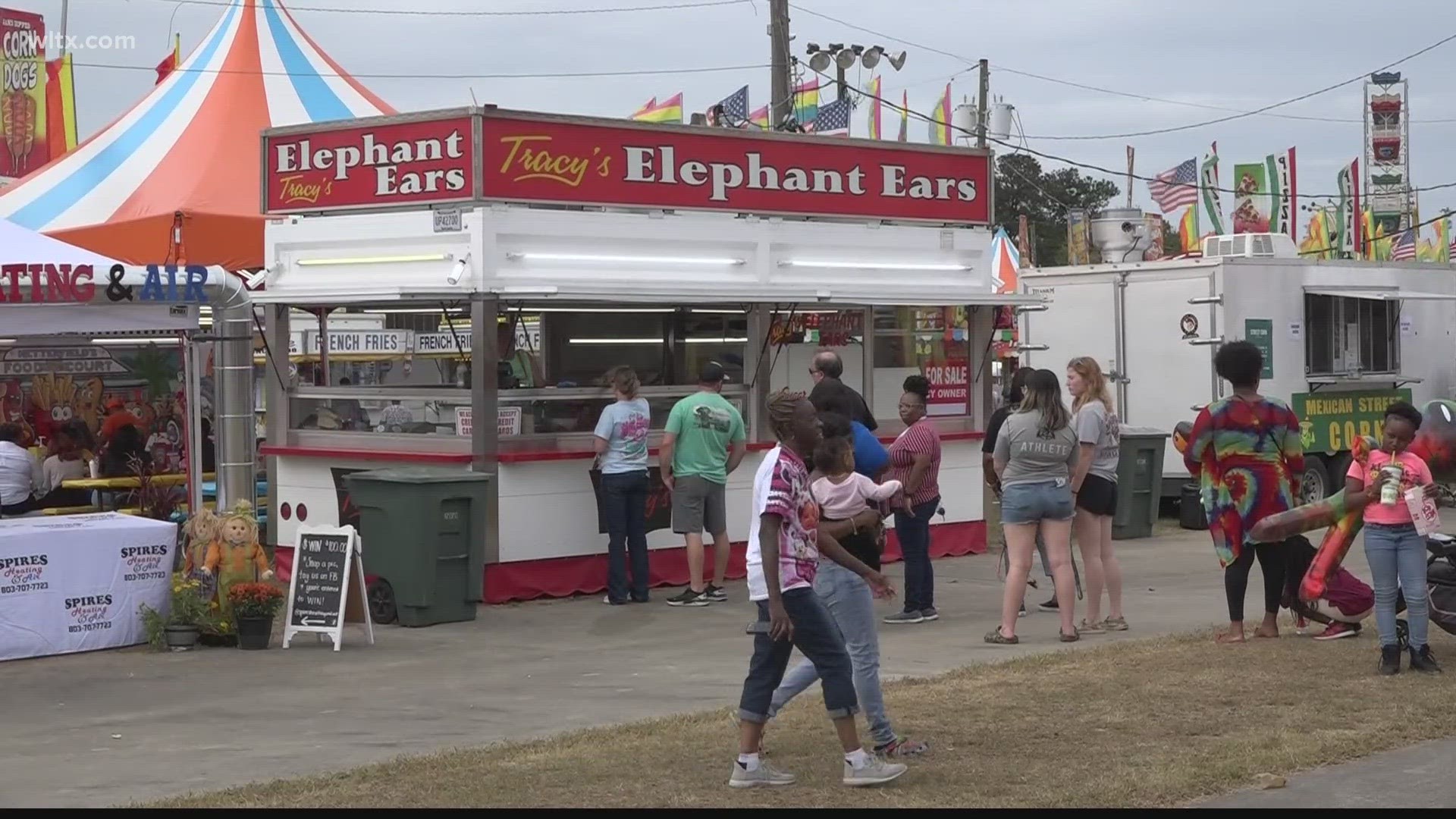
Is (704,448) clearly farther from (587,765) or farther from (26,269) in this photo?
(587,765)

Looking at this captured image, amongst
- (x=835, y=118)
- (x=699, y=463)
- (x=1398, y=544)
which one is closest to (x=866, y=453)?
(x=1398, y=544)

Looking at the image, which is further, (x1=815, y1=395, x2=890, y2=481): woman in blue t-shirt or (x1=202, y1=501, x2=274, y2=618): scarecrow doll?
(x1=202, y1=501, x2=274, y2=618): scarecrow doll

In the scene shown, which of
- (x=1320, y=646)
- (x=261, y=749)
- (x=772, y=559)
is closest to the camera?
(x=772, y=559)

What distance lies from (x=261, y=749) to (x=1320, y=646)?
6.05 metres

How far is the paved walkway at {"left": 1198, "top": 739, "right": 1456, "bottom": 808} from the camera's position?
6.91 meters

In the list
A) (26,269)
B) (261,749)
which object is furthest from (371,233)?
(261,749)

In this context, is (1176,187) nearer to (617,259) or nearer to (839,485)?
(617,259)

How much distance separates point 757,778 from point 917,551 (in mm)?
5557

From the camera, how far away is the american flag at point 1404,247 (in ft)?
154

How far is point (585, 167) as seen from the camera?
14.3 m

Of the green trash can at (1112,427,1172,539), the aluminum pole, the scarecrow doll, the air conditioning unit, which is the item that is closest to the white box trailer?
the air conditioning unit

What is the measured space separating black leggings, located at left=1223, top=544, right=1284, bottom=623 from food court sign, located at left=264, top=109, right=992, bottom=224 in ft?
19.0

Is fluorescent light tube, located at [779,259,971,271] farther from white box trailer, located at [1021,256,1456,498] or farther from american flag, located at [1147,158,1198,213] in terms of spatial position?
american flag, located at [1147,158,1198,213]

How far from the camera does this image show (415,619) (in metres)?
12.6
